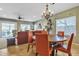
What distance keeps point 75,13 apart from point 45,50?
3.53m

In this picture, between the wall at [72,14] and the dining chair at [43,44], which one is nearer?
the dining chair at [43,44]

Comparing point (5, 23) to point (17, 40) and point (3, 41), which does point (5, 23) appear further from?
point (3, 41)

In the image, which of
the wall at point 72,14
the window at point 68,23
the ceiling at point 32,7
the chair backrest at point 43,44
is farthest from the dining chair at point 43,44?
the wall at point 72,14

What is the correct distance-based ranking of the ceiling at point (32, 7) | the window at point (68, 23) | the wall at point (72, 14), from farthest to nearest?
the wall at point (72, 14) < the window at point (68, 23) < the ceiling at point (32, 7)

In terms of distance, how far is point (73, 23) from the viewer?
17.9 ft

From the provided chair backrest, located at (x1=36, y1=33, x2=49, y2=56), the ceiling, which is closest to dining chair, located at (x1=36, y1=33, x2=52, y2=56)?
chair backrest, located at (x1=36, y1=33, x2=49, y2=56)

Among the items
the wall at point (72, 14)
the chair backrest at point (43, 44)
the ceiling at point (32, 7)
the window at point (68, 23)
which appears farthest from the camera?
the wall at point (72, 14)

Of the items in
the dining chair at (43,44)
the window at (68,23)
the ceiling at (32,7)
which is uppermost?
the ceiling at (32,7)

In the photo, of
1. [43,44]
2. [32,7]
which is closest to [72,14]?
[32,7]

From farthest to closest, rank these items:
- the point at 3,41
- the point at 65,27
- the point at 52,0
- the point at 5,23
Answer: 1. the point at 5,23
2. the point at 65,27
3. the point at 3,41
4. the point at 52,0

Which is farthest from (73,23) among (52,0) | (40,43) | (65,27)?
(52,0)

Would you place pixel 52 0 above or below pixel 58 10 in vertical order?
below

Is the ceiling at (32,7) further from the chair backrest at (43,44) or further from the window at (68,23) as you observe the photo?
the chair backrest at (43,44)

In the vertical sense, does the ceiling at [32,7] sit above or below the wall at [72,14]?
above
